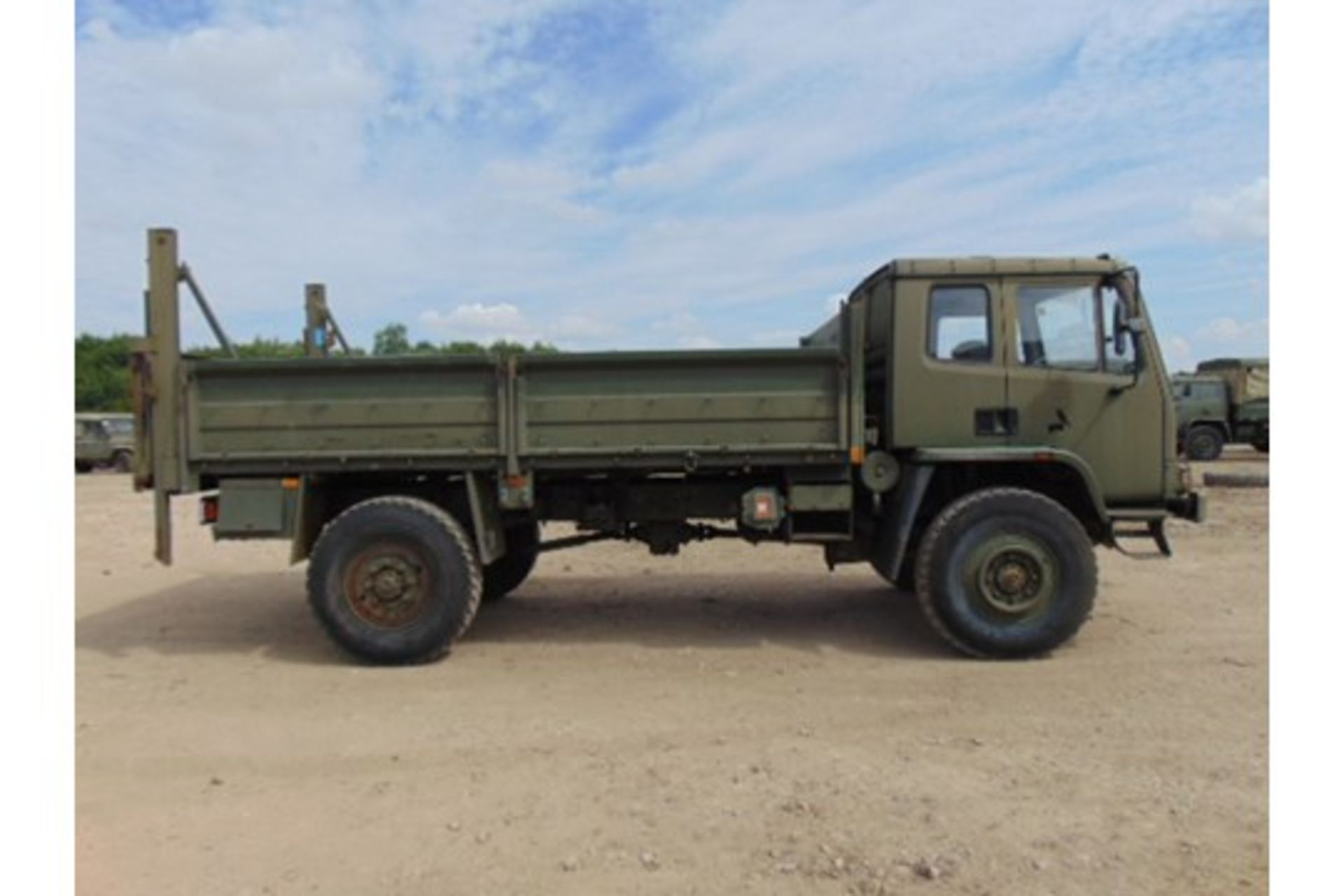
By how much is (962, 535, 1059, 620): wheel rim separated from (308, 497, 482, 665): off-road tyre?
10.7 ft

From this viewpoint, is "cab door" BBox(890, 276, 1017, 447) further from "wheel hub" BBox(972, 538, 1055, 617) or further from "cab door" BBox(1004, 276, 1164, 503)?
"wheel hub" BBox(972, 538, 1055, 617)

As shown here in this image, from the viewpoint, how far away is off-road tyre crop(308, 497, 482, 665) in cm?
603

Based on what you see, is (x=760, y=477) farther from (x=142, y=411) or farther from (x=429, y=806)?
(x=142, y=411)

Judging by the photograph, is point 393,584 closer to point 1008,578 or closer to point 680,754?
point 680,754

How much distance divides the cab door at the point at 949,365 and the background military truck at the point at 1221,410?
60.6 feet

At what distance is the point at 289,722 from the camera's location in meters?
4.96

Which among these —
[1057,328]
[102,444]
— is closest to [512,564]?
[1057,328]

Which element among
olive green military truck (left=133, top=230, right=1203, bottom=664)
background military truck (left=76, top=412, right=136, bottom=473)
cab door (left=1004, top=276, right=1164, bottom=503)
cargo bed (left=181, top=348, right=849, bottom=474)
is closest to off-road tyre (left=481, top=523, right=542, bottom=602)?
olive green military truck (left=133, top=230, right=1203, bottom=664)

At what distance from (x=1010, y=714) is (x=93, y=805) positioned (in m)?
4.38

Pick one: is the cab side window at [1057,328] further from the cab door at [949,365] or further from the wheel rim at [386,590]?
the wheel rim at [386,590]

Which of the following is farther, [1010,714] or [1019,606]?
[1019,606]

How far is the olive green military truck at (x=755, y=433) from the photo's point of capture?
19.5 feet

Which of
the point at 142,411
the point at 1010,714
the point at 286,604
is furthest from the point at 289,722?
the point at 1010,714

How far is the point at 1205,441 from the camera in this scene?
22109 mm
